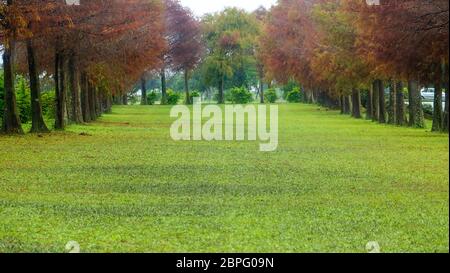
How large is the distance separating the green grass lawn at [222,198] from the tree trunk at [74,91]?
14045 mm

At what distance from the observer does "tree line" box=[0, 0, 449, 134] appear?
29.9 meters

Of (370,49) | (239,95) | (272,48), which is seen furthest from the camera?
(239,95)

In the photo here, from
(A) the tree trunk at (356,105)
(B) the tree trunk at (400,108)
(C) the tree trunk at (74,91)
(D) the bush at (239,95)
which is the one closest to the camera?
(C) the tree trunk at (74,91)

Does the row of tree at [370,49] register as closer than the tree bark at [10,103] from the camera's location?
Yes

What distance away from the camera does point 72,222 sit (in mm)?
12188

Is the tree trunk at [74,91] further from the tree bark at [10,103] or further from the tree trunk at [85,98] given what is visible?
the tree bark at [10,103]

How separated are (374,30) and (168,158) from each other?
1201 centimetres

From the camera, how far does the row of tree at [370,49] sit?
29.1 metres

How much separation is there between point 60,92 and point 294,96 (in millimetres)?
76564

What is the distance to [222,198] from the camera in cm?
1485

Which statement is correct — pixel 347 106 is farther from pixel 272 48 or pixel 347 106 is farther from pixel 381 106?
pixel 381 106

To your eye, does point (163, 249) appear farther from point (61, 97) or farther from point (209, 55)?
point (209, 55)

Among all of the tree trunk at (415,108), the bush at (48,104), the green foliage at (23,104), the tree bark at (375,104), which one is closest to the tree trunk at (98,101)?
the bush at (48,104)

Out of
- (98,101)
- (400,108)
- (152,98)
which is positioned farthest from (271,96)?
(400,108)
